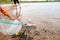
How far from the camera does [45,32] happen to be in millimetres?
3336

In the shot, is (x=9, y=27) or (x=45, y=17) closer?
(x=9, y=27)

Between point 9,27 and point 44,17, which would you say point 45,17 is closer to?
point 44,17

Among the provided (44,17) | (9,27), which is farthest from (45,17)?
(9,27)

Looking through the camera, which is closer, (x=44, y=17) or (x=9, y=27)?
(x=9, y=27)

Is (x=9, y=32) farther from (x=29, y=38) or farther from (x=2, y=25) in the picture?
(x=29, y=38)

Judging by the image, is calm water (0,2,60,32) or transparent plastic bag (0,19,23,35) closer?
transparent plastic bag (0,19,23,35)

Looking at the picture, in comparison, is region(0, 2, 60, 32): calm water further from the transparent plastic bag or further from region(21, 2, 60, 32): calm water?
the transparent plastic bag

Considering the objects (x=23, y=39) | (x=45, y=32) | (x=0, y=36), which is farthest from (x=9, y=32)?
(x=45, y=32)

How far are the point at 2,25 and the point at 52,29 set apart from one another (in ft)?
5.26

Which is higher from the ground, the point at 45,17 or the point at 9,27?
the point at 9,27

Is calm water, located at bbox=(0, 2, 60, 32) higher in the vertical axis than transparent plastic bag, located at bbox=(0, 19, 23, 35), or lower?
lower

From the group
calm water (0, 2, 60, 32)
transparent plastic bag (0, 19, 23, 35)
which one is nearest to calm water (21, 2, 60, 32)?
calm water (0, 2, 60, 32)

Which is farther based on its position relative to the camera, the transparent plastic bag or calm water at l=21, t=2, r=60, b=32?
calm water at l=21, t=2, r=60, b=32

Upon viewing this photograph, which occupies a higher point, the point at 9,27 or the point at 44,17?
the point at 9,27
